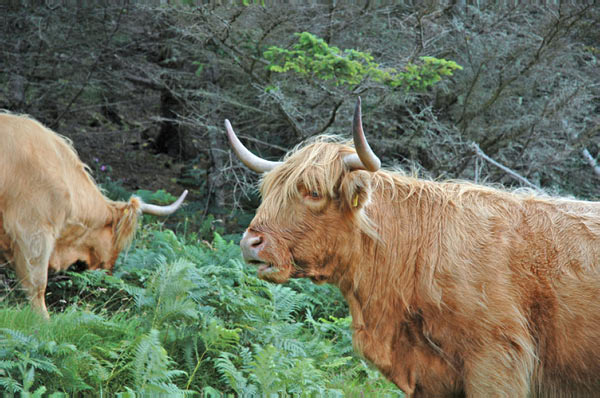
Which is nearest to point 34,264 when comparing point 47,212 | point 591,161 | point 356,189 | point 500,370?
point 47,212

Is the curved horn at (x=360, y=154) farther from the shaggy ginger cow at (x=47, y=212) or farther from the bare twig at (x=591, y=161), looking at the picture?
the bare twig at (x=591, y=161)

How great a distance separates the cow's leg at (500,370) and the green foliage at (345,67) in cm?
459

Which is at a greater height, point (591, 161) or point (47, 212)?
point (591, 161)

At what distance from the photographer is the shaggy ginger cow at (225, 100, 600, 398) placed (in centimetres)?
352

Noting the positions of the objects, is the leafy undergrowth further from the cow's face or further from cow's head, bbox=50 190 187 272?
the cow's face

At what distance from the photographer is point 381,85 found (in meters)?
8.26

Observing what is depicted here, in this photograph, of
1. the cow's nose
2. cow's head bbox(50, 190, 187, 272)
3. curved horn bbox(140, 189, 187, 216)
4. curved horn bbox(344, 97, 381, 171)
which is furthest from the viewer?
curved horn bbox(140, 189, 187, 216)

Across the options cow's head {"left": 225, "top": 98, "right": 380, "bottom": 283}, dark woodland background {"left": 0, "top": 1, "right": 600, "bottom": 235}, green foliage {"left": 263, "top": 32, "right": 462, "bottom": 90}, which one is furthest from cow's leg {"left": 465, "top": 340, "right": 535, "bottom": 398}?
dark woodland background {"left": 0, "top": 1, "right": 600, "bottom": 235}

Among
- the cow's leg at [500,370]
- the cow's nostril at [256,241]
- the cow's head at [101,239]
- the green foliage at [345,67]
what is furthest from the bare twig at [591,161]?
the cow's nostril at [256,241]

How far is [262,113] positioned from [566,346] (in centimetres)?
685

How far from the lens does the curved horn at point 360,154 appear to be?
3377 mm

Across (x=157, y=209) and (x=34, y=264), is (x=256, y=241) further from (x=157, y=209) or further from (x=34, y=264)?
(x=157, y=209)

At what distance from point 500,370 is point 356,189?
51.1 inches

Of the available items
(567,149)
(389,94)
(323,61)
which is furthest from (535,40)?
(323,61)
